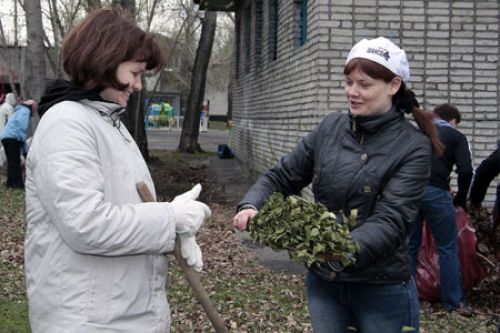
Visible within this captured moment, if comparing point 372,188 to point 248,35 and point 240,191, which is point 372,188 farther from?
point 248,35

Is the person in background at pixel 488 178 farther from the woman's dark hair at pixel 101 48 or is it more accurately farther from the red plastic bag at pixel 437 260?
the woman's dark hair at pixel 101 48

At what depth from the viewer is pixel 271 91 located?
1312 centimetres

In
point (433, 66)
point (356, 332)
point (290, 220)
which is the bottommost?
point (356, 332)

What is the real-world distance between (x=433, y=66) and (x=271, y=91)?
4.96 meters

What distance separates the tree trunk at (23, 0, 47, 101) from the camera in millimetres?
11820

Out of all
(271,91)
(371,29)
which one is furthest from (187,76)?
(371,29)

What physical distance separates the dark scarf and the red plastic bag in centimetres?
444

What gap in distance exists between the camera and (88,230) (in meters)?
2.17

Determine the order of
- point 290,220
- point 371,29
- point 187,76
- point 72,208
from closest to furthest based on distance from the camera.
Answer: point 72,208 → point 290,220 → point 371,29 → point 187,76

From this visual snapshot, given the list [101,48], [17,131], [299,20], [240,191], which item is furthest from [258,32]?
[101,48]

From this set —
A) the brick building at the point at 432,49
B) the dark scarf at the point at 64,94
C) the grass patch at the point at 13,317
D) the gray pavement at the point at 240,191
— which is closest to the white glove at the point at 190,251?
the dark scarf at the point at 64,94

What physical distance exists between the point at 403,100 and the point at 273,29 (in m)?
10.7

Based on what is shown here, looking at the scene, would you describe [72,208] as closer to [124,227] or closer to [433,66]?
[124,227]

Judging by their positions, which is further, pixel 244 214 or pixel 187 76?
pixel 187 76
